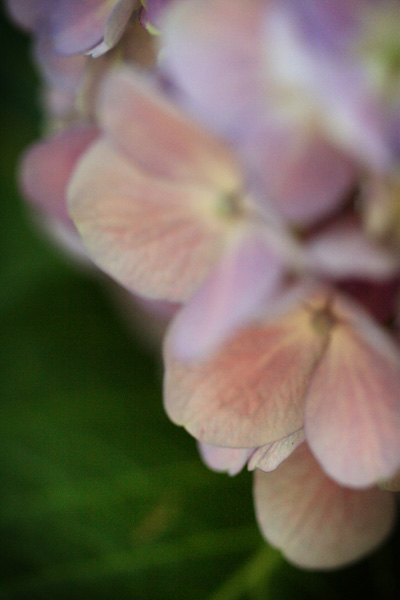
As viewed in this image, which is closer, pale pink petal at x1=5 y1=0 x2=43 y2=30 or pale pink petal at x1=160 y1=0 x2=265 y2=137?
pale pink petal at x1=160 y1=0 x2=265 y2=137

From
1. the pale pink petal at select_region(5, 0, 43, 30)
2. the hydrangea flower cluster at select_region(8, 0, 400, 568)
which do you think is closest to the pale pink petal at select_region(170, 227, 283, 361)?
the hydrangea flower cluster at select_region(8, 0, 400, 568)

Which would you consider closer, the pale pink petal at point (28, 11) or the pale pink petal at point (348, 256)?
the pale pink petal at point (348, 256)

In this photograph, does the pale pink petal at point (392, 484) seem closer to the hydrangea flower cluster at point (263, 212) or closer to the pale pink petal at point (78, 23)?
the hydrangea flower cluster at point (263, 212)

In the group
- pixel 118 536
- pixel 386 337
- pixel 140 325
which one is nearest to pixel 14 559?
pixel 118 536

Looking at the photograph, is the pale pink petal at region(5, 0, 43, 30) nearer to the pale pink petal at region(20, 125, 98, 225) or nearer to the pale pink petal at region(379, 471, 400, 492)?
the pale pink petal at region(20, 125, 98, 225)

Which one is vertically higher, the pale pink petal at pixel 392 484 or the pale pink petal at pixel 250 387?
the pale pink petal at pixel 250 387

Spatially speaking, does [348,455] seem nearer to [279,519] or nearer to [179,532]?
[279,519]

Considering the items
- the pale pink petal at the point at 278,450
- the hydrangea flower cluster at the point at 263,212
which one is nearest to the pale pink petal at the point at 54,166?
the hydrangea flower cluster at the point at 263,212

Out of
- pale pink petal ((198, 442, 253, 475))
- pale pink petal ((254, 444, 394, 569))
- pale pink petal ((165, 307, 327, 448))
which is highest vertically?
pale pink petal ((165, 307, 327, 448))
